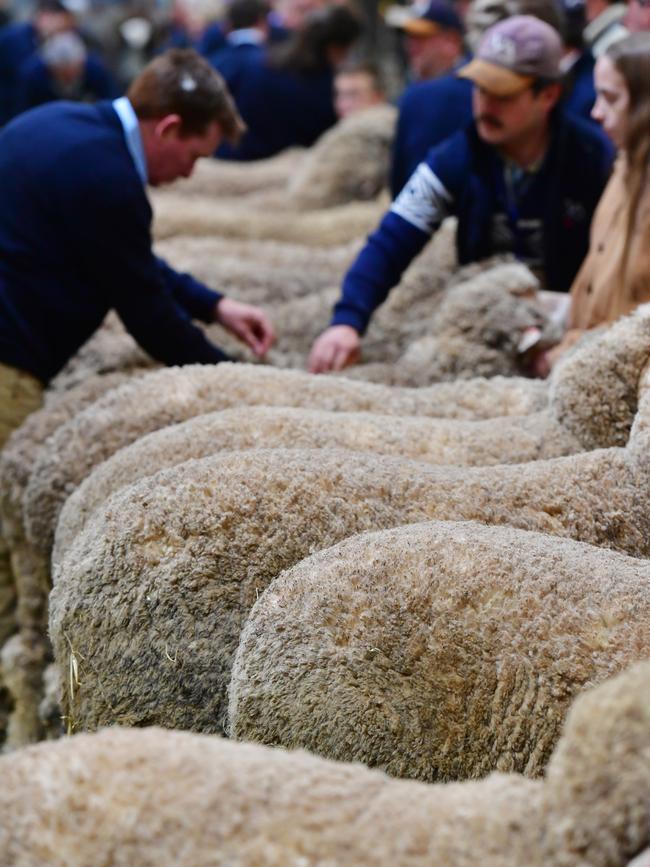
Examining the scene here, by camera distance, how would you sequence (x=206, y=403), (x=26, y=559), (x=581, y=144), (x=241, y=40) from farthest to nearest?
1. (x=241, y=40)
2. (x=581, y=144)
3. (x=26, y=559)
4. (x=206, y=403)

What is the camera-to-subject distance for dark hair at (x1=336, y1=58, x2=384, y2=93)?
21.1 ft

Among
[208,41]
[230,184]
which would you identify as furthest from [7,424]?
[208,41]

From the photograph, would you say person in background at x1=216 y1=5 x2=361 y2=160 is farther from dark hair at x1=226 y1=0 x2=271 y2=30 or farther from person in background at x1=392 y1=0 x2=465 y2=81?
dark hair at x1=226 y1=0 x2=271 y2=30

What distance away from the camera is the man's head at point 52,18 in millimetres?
8367

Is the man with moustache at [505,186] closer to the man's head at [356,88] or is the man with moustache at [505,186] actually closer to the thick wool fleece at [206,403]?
the thick wool fleece at [206,403]

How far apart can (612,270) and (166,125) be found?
1135 mm

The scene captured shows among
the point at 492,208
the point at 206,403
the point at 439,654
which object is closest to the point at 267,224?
the point at 492,208

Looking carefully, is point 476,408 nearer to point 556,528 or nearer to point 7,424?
point 556,528

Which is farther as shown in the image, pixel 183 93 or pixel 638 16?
pixel 638 16

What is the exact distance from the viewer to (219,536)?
5.86 feet

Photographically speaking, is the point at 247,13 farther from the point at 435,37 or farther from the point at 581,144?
the point at 581,144

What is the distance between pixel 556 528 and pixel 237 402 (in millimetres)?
833

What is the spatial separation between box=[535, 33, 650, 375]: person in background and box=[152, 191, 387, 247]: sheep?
200 centimetres

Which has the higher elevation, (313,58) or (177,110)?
(177,110)
